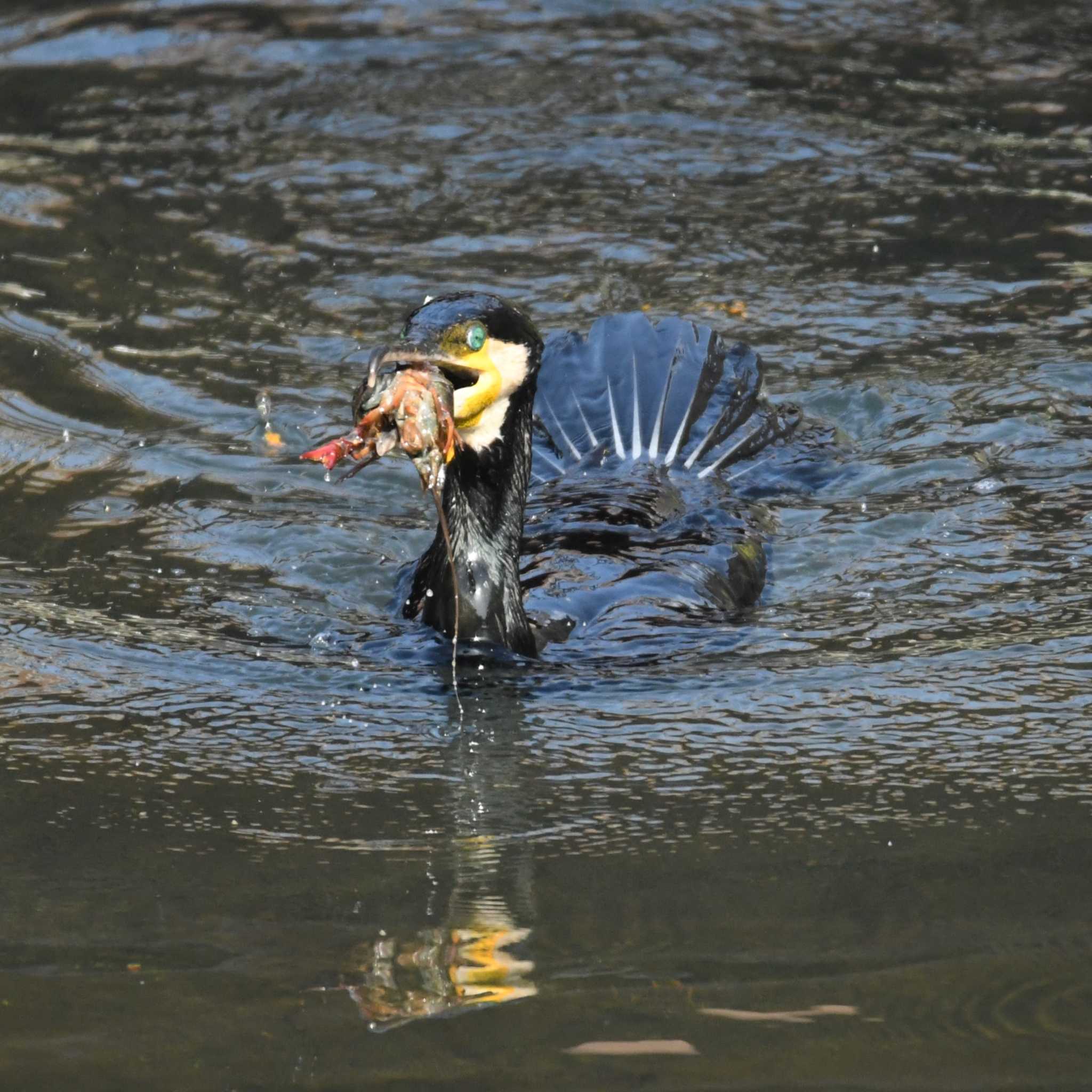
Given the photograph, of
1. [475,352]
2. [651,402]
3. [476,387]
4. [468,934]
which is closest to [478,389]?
[476,387]

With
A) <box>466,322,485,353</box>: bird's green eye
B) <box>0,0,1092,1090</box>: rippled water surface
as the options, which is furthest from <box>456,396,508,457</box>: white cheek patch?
<box>0,0,1092,1090</box>: rippled water surface

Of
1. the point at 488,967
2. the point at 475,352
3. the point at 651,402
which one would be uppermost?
the point at 475,352

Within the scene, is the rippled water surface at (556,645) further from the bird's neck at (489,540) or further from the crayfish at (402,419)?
the crayfish at (402,419)

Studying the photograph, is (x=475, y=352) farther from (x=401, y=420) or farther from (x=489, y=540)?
(x=489, y=540)

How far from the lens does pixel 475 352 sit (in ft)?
14.6

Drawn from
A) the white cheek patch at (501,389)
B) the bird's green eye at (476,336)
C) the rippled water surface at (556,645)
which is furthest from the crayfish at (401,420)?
the rippled water surface at (556,645)

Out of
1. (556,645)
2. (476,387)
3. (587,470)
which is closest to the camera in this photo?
(476,387)

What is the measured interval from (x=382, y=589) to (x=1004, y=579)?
6.11 ft

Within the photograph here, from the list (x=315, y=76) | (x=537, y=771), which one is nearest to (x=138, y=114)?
(x=315, y=76)

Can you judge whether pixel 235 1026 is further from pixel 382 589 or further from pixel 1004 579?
pixel 1004 579

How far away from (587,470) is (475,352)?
2069mm

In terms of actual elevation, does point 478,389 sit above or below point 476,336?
below

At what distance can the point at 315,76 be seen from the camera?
33.5 ft

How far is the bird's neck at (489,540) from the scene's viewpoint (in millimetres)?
4859
